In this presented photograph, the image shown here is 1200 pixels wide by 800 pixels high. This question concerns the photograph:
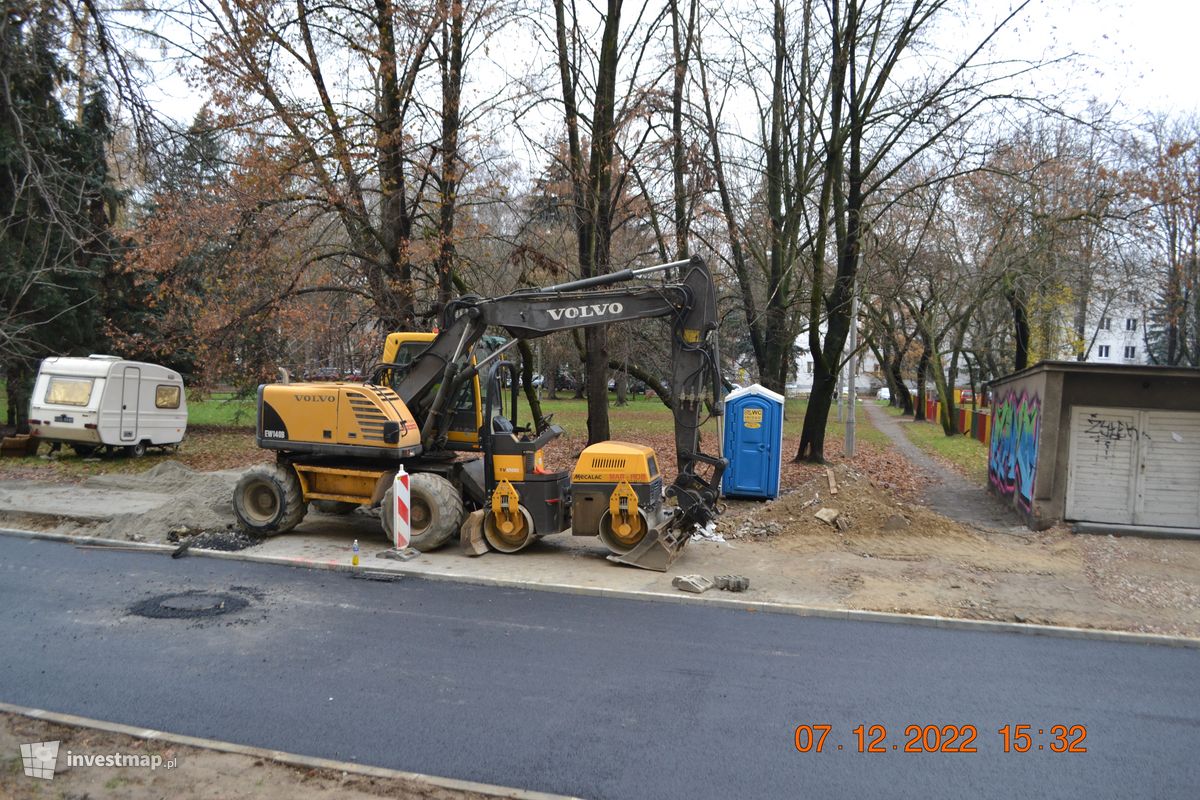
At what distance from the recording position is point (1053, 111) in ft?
52.6

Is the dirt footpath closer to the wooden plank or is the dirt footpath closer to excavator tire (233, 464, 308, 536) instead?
the wooden plank

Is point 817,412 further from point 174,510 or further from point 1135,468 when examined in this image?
point 174,510

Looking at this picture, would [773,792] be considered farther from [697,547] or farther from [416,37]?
[416,37]

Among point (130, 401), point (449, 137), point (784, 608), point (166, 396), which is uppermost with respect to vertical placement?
point (449, 137)

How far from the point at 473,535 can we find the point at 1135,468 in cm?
1081

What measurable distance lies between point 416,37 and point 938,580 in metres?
15.1

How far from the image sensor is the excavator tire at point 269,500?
1146 centimetres

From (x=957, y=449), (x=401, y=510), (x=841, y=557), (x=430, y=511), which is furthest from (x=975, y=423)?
(x=401, y=510)

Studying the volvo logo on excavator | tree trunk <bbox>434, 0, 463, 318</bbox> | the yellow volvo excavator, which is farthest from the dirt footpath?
tree trunk <bbox>434, 0, 463, 318</bbox>

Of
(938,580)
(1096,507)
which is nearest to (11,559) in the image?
(938,580)

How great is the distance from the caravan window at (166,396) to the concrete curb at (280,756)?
17568mm

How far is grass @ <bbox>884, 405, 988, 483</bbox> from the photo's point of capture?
75.6 feet

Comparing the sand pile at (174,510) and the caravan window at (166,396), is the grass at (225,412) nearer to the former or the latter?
the caravan window at (166,396)

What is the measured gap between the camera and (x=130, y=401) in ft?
66.1
